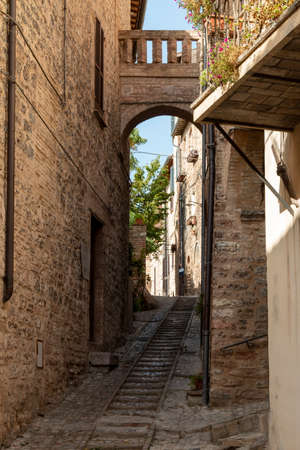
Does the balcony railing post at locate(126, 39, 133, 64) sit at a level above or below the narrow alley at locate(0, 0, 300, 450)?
above

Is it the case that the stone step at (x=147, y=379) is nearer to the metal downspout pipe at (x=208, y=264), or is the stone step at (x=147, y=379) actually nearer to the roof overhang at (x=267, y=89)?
the metal downspout pipe at (x=208, y=264)

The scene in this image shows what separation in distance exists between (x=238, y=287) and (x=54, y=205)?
3283 millimetres

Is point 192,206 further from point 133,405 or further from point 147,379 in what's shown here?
point 133,405

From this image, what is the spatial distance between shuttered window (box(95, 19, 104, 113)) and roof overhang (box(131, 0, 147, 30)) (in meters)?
7.50

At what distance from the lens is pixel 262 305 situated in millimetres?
10844

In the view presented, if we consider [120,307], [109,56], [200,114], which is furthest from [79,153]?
[200,114]

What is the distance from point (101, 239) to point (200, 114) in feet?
31.3

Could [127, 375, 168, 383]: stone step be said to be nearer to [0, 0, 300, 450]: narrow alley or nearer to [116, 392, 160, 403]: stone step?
[0, 0, 300, 450]: narrow alley

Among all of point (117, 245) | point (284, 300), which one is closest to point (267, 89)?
point (284, 300)

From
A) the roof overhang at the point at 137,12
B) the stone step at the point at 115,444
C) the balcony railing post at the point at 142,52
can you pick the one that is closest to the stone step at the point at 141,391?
the stone step at the point at 115,444

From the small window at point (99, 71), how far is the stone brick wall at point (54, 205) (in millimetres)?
349

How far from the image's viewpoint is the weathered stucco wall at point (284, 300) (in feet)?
20.9

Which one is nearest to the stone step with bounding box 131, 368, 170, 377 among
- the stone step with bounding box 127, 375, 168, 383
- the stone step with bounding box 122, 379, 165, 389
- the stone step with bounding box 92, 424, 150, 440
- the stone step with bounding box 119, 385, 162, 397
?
the stone step with bounding box 127, 375, 168, 383

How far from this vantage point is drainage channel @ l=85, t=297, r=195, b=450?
9203 millimetres
